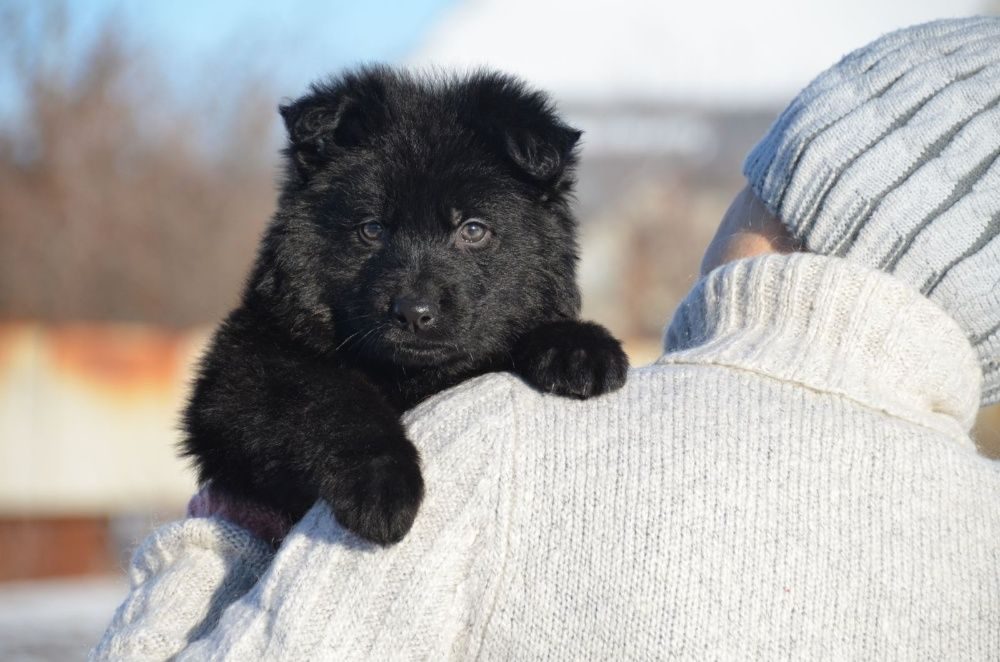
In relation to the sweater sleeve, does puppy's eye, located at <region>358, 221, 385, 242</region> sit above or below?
above

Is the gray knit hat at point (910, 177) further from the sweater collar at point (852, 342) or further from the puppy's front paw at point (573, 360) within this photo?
the puppy's front paw at point (573, 360)

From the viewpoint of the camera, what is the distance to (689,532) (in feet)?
6.05

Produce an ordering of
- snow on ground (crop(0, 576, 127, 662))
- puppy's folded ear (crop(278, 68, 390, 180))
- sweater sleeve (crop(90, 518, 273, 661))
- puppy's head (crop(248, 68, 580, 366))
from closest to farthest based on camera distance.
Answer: sweater sleeve (crop(90, 518, 273, 661)) → puppy's head (crop(248, 68, 580, 366)) → puppy's folded ear (crop(278, 68, 390, 180)) → snow on ground (crop(0, 576, 127, 662))

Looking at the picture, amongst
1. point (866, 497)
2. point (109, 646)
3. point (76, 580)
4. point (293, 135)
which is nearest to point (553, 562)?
point (866, 497)

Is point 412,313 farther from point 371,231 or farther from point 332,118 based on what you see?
point 332,118

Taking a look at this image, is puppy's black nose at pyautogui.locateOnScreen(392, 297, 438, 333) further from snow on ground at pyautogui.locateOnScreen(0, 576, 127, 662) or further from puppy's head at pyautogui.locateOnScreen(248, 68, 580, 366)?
snow on ground at pyautogui.locateOnScreen(0, 576, 127, 662)

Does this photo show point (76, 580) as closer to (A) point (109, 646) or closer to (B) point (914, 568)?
(A) point (109, 646)

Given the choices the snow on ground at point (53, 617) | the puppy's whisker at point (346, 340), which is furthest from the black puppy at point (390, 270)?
the snow on ground at point (53, 617)

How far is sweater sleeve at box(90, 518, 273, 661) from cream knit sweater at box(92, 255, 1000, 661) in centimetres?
2

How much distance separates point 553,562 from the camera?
1.83m

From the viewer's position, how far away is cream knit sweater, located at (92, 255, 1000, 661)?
71.6 inches

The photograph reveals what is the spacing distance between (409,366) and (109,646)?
0.88 meters

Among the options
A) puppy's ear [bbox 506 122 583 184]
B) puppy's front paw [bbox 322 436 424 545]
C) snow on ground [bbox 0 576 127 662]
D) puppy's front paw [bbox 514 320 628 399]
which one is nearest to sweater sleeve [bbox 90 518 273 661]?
puppy's front paw [bbox 322 436 424 545]

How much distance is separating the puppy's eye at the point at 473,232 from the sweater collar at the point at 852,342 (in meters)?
0.78
